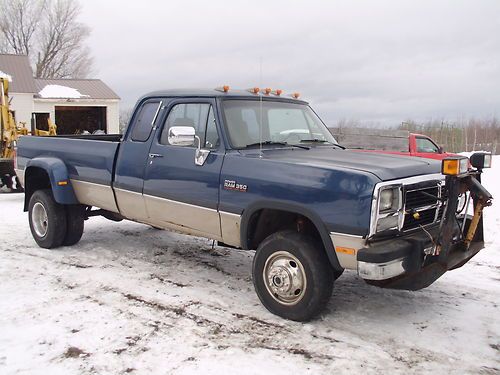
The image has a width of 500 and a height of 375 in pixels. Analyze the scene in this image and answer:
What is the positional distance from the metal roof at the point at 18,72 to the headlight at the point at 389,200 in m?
27.6

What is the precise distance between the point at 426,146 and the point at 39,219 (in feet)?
35.2

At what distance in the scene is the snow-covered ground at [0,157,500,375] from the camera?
364 cm

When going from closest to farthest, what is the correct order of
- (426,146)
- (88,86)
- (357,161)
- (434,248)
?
(434,248) < (357,161) < (426,146) < (88,86)

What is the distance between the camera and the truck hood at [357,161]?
13.3ft

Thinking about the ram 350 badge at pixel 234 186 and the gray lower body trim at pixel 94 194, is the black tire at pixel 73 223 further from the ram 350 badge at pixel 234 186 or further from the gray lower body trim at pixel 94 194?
the ram 350 badge at pixel 234 186

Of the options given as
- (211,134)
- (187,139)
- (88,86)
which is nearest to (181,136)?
(187,139)

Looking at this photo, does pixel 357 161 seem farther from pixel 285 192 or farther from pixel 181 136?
pixel 181 136

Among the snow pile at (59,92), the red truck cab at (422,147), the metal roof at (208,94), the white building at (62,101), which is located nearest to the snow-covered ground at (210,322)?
the metal roof at (208,94)

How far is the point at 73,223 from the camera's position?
22.5ft

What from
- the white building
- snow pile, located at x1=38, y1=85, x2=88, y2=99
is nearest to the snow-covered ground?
the white building

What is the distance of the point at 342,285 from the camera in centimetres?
546

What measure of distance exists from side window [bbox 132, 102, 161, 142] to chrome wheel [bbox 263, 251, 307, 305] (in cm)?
221

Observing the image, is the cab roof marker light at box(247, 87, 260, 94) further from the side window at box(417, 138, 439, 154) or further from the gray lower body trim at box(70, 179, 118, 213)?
the side window at box(417, 138, 439, 154)

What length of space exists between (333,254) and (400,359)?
93cm
